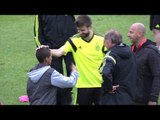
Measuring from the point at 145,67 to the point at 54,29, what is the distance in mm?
2196

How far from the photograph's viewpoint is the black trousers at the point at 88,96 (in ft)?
20.1

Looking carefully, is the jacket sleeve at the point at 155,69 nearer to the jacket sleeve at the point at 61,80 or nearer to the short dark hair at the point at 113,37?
the short dark hair at the point at 113,37

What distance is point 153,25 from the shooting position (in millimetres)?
7305

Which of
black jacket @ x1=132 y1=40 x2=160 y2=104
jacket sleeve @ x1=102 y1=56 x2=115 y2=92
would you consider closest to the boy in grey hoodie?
jacket sleeve @ x1=102 y1=56 x2=115 y2=92

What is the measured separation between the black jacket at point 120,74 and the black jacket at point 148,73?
0.58 ft

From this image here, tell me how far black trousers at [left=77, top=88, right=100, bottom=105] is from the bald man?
0.81m

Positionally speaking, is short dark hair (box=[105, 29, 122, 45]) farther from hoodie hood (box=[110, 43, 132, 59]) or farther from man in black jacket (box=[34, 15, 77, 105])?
man in black jacket (box=[34, 15, 77, 105])

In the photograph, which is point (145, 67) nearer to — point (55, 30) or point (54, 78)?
point (54, 78)

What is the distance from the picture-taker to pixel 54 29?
7105 millimetres

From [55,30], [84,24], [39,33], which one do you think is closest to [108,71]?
[84,24]

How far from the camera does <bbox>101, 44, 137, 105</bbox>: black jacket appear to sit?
5102 millimetres

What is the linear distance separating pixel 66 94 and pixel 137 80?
1.49 meters
